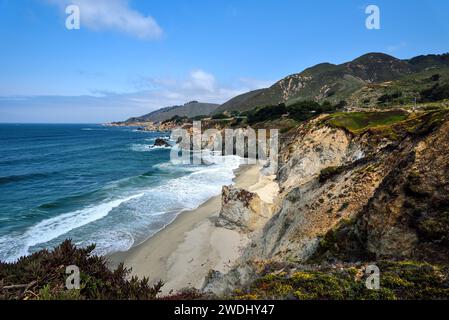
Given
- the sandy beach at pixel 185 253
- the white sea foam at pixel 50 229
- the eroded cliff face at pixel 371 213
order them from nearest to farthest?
the eroded cliff face at pixel 371 213, the sandy beach at pixel 185 253, the white sea foam at pixel 50 229

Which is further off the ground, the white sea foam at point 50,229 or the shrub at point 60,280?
the shrub at point 60,280

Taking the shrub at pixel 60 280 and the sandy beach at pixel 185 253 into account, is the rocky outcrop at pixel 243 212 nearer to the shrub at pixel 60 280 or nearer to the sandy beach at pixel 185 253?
the sandy beach at pixel 185 253

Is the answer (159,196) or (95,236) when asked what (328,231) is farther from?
(159,196)

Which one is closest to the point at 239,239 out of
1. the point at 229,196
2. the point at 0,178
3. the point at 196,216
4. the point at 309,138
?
the point at 229,196

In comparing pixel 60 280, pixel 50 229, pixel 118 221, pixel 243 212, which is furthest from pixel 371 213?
pixel 50 229

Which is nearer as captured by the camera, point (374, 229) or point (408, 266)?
point (408, 266)

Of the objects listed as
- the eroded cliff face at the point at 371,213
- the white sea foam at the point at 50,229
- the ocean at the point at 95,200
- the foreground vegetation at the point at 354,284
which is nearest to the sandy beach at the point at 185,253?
the ocean at the point at 95,200

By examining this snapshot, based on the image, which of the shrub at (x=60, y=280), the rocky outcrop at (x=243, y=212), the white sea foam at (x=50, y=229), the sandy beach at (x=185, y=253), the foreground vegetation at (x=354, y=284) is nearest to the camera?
the shrub at (x=60, y=280)

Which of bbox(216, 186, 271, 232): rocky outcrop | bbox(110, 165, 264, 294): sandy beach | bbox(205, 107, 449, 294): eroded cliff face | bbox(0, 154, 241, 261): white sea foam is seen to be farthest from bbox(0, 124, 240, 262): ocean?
bbox(205, 107, 449, 294): eroded cliff face
